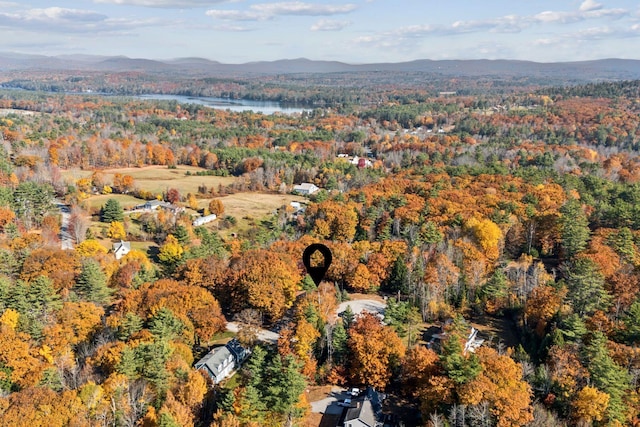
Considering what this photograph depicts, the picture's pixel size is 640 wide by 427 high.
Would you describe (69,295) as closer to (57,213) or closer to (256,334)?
(256,334)

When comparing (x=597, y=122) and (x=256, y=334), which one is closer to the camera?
(x=256, y=334)

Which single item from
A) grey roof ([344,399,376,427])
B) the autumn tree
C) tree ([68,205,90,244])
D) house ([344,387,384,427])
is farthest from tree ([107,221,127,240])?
grey roof ([344,399,376,427])

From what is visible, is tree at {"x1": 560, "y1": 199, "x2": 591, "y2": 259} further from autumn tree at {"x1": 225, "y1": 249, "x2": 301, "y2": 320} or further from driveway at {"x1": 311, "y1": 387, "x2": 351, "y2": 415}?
driveway at {"x1": 311, "y1": 387, "x2": 351, "y2": 415}

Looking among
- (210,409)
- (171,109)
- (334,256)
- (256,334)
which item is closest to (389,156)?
(334,256)

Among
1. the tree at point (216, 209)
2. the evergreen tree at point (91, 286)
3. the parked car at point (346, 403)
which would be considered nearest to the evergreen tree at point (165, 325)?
the evergreen tree at point (91, 286)

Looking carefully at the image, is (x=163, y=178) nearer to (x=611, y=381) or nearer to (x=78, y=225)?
(x=78, y=225)

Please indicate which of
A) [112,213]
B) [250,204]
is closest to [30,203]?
[112,213]
